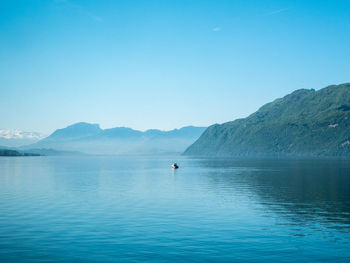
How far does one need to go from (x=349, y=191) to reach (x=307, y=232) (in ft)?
150

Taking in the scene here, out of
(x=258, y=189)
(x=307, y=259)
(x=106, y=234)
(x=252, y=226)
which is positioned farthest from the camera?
(x=258, y=189)

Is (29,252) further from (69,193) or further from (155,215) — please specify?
(69,193)

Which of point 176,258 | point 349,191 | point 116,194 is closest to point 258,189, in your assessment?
point 349,191

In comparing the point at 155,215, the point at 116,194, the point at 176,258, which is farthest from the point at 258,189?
the point at 176,258

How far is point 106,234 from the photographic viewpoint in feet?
140

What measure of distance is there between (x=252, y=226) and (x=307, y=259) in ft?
44.2

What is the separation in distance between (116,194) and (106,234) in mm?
39451

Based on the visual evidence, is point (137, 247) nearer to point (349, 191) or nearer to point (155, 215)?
point (155, 215)

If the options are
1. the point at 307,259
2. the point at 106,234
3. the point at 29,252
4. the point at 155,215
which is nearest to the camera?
the point at 307,259

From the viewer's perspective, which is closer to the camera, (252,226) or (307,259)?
(307,259)

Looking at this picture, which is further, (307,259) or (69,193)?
(69,193)

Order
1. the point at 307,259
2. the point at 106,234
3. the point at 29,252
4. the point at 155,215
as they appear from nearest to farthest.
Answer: the point at 307,259
the point at 29,252
the point at 106,234
the point at 155,215

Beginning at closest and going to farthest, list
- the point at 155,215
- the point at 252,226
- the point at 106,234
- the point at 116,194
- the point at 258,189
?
the point at 106,234 → the point at 252,226 → the point at 155,215 → the point at 116,194 → the point at 258,189

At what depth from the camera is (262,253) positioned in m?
35.0
